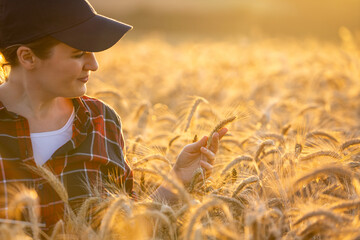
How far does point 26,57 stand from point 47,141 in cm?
39

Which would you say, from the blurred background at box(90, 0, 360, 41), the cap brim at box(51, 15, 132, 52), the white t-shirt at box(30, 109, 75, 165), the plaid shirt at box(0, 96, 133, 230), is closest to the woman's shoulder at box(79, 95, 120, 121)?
the plaid shirt at box(0, 96, 133, 230)


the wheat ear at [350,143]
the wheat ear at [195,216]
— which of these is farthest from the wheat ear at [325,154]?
the wheat ear at [195,216]

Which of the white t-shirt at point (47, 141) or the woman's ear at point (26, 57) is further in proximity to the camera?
the white t-shirt at point (47, 141)

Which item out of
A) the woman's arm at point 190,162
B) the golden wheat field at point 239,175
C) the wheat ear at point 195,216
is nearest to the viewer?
the wheat ear at point 195,216

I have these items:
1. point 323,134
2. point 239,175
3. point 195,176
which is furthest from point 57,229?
point 323,134

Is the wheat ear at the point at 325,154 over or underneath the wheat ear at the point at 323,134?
underneath

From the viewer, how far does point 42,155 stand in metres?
1.95

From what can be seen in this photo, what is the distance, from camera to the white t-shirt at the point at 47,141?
1.94m

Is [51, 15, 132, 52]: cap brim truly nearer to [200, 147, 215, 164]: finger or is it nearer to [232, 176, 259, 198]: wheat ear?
[200, 147, 215, 164]: finger

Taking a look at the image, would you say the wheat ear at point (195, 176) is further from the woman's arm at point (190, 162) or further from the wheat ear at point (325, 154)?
the wheat ear at point (325, 154)

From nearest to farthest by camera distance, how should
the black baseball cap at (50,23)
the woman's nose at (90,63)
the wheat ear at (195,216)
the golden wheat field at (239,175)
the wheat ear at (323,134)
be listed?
the wheat ear at (195,216) < the golden wheat field at (239,175) < the black baseball cap at (50,23) < the woman's nose at (90,63) < the wheat ear at (323,134)

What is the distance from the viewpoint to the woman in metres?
1.79

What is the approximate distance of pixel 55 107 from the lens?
6.80 ft

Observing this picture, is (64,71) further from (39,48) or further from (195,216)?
(195,216)
